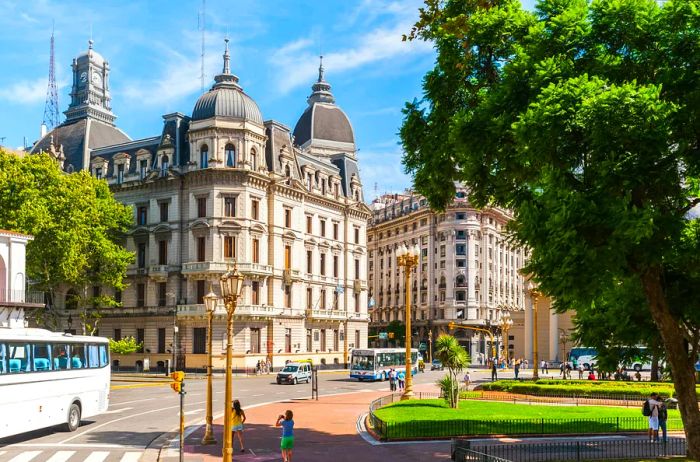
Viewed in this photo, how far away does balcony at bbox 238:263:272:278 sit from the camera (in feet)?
225

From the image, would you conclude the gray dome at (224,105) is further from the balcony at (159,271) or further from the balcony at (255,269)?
the balcony at (159,271)

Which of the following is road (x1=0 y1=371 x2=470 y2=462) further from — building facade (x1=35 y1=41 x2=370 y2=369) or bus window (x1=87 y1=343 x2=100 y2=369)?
building facade (x1=35 y1=41 x2=370 y2=369)

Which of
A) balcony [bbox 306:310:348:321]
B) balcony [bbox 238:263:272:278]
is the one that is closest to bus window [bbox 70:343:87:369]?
balcony [bbox 238:263:272:278]

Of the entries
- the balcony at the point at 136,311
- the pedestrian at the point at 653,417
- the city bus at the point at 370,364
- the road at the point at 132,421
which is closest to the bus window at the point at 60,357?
the road at the point at 132,421

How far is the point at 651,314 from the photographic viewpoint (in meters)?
21.3

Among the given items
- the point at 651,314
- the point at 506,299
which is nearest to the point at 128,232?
the point at 651,314

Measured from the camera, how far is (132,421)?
32969mm

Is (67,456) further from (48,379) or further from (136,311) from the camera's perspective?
(136,311)

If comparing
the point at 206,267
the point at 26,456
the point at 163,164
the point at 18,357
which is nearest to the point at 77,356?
the point at 18,357

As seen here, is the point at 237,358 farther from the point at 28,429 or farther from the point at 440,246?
the point at 440,246

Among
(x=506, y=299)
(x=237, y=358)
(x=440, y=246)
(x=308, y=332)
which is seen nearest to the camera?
(x=237, y=358)

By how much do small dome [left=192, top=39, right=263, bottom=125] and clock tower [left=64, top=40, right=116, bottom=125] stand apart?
18487mm

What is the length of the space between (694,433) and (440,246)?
10043 cm

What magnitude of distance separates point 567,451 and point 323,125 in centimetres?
7895
